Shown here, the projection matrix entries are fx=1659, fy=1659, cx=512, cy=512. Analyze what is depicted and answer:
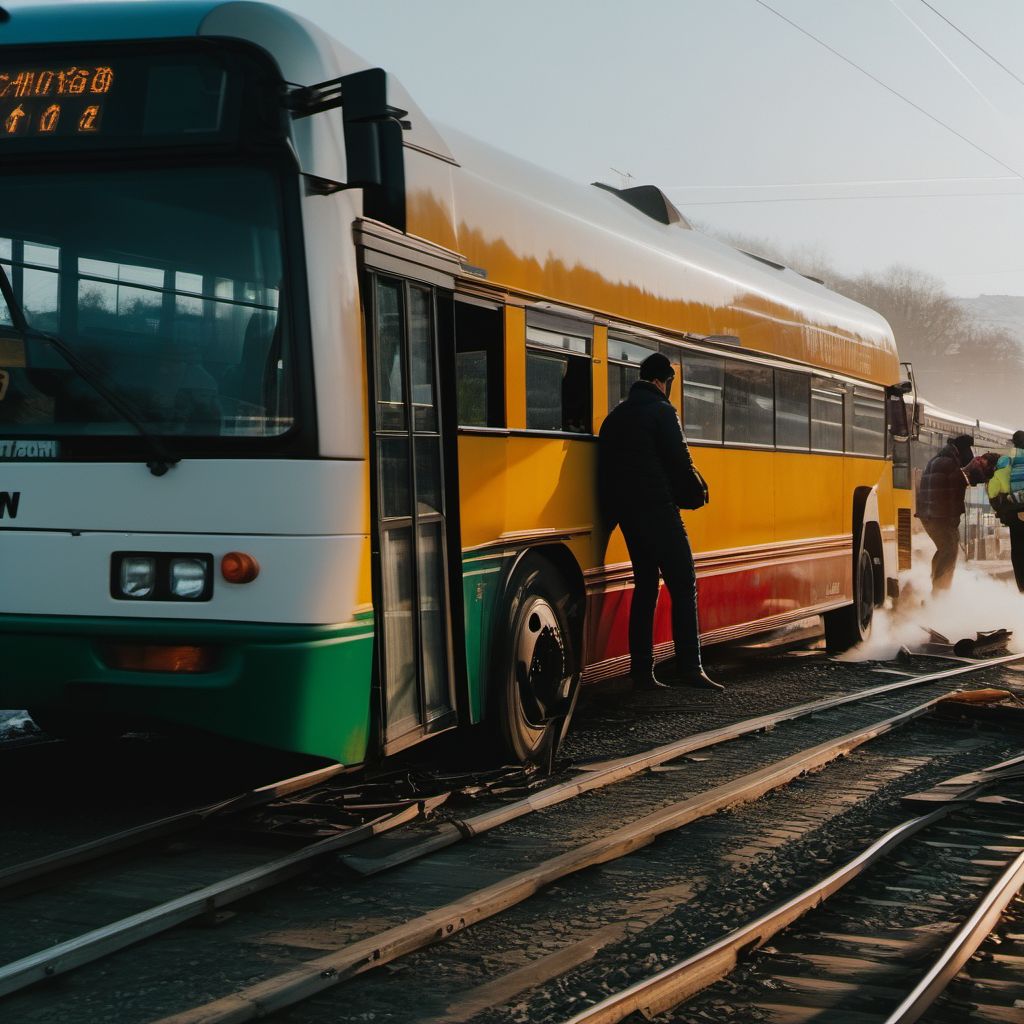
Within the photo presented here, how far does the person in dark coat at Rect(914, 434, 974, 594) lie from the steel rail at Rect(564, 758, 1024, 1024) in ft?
44.6

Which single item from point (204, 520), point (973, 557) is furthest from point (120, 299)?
point (973, 557)

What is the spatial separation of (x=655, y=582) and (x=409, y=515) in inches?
120

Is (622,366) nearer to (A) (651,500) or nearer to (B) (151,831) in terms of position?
(A) (651,500)

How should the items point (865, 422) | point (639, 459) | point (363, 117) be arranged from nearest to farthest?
1. point (363, 117)
2. point (639, 459)
3. point (865, 422)

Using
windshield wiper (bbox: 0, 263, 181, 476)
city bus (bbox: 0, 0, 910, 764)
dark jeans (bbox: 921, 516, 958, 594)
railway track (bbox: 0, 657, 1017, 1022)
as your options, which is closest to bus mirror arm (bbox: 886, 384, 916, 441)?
dark jeans (bbox: 921, 516, 958, 594)

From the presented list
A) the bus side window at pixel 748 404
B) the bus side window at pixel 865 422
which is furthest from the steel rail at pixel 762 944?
the bus side window at pixel 865 422

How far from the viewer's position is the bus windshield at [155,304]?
5.84 m

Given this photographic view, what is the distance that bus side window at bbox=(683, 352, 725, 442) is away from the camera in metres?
10.3

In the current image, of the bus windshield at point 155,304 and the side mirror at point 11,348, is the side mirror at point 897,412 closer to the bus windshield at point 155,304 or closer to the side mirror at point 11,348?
the bus windshield at point 155,304

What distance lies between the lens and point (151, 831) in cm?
596

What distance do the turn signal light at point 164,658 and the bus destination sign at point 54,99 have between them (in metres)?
1.87

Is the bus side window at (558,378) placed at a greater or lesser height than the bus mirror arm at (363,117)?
lesser

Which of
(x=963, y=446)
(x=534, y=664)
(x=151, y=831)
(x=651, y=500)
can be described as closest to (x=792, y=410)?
(x=651, y=500)

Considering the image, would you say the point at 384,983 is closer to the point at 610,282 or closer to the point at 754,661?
the point at 610,282
